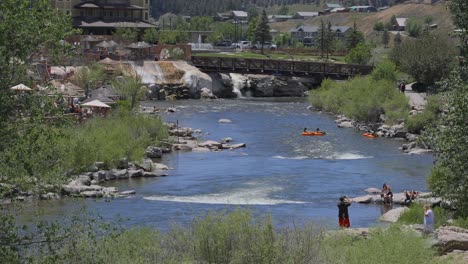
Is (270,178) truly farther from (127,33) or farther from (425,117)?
(127,33)

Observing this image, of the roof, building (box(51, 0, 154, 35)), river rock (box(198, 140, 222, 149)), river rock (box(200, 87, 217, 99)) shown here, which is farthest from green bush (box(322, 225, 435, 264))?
the roof

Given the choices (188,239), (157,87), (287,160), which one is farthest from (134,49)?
(188,239)

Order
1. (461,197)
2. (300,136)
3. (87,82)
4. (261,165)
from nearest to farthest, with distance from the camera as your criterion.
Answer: (461,197)
(261,165)
(300,136)
(87,82)

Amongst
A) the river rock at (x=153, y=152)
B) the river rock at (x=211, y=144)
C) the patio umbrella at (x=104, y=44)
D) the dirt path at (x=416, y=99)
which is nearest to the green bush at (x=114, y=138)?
the river rock at (x=153, y=152)

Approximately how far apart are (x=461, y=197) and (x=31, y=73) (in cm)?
1339

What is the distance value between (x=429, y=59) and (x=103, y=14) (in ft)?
172

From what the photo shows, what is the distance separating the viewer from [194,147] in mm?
58094

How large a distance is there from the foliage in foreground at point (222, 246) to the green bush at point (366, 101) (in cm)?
4761

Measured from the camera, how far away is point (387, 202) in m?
39.6

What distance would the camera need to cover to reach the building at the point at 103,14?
11588 centimetres

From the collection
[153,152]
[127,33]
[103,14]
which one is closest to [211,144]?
[153,152]

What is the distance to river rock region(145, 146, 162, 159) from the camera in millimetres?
54031

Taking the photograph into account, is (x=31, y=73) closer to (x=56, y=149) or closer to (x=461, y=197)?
(x=56, y=149)

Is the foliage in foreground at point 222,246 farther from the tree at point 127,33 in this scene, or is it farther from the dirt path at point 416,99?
the tree at point 127,33
